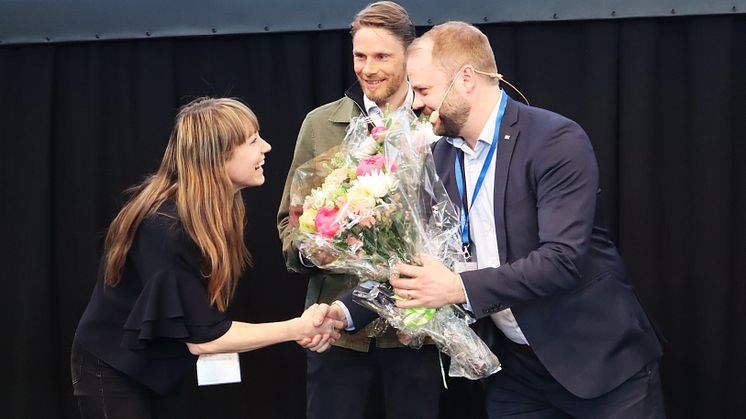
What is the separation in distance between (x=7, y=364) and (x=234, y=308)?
1.03m

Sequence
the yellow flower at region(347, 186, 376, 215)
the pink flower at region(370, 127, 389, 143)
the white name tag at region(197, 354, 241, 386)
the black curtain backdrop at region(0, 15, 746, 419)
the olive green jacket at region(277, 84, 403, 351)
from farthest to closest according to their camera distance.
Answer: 1. the black curtain backdrop at region(0, 15, 746, 419)
2. the olive green jacket at region(277, 84, 403, 351)
3. the white name tag at region(197, 354, 241, 386)
4. the pink flower at region(370, 127, 389, 143)
5. the yellow flower at region(347, 186, 376, 215)

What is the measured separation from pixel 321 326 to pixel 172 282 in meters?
0.49

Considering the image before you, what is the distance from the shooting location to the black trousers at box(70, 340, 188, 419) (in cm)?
252

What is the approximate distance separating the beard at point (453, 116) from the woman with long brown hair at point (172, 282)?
0.58m

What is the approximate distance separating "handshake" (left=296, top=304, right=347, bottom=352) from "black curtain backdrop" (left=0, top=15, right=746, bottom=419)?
1.12 meters

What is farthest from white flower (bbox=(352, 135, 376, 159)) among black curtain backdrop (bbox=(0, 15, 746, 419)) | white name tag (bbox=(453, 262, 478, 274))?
black curtain backdrop (bbox=(0, 15, 746, 419))

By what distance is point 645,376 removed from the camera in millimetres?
2422

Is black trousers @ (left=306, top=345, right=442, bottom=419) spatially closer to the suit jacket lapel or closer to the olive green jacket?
the olive green jacket

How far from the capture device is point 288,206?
3.04 meters

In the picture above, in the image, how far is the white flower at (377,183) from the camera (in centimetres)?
224

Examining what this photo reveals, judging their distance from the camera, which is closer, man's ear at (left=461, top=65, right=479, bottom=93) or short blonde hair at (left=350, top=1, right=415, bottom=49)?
man's ear at (left=461, top=65, right=479, bottom=93)

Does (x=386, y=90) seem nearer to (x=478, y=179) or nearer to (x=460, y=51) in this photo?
(x=460, y=51)

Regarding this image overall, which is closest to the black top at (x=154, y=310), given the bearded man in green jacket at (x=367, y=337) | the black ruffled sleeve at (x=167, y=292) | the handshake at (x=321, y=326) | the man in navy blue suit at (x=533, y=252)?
the black ruffled sleeve at (x=167, y=292)

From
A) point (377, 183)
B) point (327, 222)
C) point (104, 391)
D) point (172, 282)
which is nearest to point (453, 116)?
point (377, 183)
